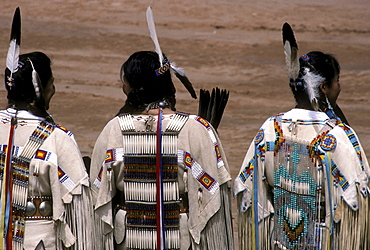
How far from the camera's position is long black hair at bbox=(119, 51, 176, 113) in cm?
338

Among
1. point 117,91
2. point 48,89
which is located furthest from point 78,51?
point 48,89

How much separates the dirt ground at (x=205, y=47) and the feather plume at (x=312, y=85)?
5.36m

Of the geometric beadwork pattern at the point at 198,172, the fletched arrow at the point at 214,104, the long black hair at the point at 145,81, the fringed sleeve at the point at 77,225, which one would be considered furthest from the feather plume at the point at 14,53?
the fletched arrow at the point at 214,104

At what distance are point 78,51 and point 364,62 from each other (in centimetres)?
543

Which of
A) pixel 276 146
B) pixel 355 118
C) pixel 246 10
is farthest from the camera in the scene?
pixel 246 10

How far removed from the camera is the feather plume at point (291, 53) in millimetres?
3549

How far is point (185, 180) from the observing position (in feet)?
11.1

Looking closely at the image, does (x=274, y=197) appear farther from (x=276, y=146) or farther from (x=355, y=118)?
(x=355, y=118)

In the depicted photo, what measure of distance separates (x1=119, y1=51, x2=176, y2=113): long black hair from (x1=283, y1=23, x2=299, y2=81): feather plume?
0.68 meters

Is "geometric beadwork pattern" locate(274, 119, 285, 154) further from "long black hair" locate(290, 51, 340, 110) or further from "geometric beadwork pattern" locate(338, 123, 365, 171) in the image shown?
"geometric beadwork pattern" locate(338, 123, 365, 171)

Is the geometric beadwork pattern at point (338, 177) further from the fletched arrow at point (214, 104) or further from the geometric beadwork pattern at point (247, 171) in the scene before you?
the fletched arrow at point (214, 104)

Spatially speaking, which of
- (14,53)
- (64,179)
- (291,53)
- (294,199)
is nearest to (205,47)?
(291,53)

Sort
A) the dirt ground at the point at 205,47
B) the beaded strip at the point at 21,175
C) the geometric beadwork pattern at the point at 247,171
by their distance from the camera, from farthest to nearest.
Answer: the dirt ground at the point at 205,47 < the geometric beadwork pattern at the point at 247,171 < the beaded strip at the point at 21,175

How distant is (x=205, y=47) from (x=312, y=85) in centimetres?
934
